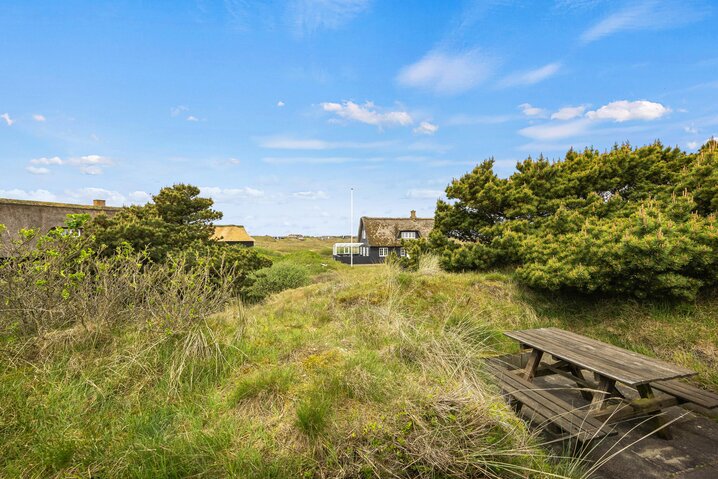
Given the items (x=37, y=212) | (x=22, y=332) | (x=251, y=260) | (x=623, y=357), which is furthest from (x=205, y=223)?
(x=623, y=357)

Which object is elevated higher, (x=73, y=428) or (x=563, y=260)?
(x=563, y=260)

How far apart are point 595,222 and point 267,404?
8.43 metres

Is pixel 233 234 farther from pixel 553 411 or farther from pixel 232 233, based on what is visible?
pixel 553 411

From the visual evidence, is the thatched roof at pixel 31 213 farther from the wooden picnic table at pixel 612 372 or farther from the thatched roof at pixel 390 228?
the thatched roof at pixel 390 228

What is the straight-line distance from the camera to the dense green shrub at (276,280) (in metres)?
15.6

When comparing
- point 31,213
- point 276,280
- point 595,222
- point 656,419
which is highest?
point 31,213

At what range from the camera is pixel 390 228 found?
3938cm

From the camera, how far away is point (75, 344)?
163 inches

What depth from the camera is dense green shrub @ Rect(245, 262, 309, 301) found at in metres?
15.6

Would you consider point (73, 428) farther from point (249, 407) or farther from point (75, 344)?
point (75, 344)

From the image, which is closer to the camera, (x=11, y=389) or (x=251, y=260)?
(x=11, y=389)

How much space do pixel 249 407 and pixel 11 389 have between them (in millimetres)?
2374

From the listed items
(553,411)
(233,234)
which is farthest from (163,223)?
(233,234)

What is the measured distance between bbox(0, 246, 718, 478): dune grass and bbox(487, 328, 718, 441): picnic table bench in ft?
0.99
